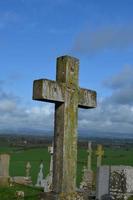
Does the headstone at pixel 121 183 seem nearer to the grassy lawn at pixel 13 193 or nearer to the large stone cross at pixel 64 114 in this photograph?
the large stone cross at pixel 64 114

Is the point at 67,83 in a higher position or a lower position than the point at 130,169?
higher

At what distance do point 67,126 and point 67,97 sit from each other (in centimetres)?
52

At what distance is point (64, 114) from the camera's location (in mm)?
8508

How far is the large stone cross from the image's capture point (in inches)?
325

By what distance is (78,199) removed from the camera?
341 inches

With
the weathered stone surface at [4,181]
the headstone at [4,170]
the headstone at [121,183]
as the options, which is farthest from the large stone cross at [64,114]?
the headstone at [4,170]

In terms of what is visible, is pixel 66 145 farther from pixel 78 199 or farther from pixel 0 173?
pixel 0 173

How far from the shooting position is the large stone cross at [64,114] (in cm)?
825

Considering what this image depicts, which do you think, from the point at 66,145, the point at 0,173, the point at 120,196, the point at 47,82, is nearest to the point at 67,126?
the point at 66,145

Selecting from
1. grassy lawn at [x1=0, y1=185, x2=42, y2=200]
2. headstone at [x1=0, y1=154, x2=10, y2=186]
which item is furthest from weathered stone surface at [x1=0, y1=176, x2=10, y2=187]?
grassy lawn at [x1=0, y1=185, x2=42, y2=200]

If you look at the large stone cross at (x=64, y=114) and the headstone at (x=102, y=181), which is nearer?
the large stone cross at (x=64, y=114)

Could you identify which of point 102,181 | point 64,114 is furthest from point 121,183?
point 64,114

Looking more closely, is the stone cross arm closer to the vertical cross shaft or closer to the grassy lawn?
the vertical cross shaft

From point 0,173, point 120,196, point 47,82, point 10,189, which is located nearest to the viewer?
point 47,82
